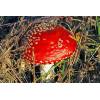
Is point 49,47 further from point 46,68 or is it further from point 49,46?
point 46,68

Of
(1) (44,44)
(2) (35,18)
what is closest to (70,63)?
(1) (44,44)

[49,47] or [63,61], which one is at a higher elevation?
[49,47]

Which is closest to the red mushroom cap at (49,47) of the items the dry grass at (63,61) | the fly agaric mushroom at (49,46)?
the fly agaric mushroom at (49,46)

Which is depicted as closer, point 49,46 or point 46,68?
point 49,46

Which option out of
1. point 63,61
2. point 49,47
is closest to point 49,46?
point 49,47

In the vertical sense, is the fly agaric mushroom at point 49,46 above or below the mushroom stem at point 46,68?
above

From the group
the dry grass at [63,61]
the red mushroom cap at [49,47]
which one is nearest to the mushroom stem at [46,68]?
the dry grass at [63,61]

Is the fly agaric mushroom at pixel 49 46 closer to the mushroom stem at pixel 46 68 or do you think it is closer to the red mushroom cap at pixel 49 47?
the red mushroom cap at pixel 49 47

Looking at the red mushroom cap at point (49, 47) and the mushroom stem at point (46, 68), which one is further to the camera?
the mushroom stem at point (46, 68)
